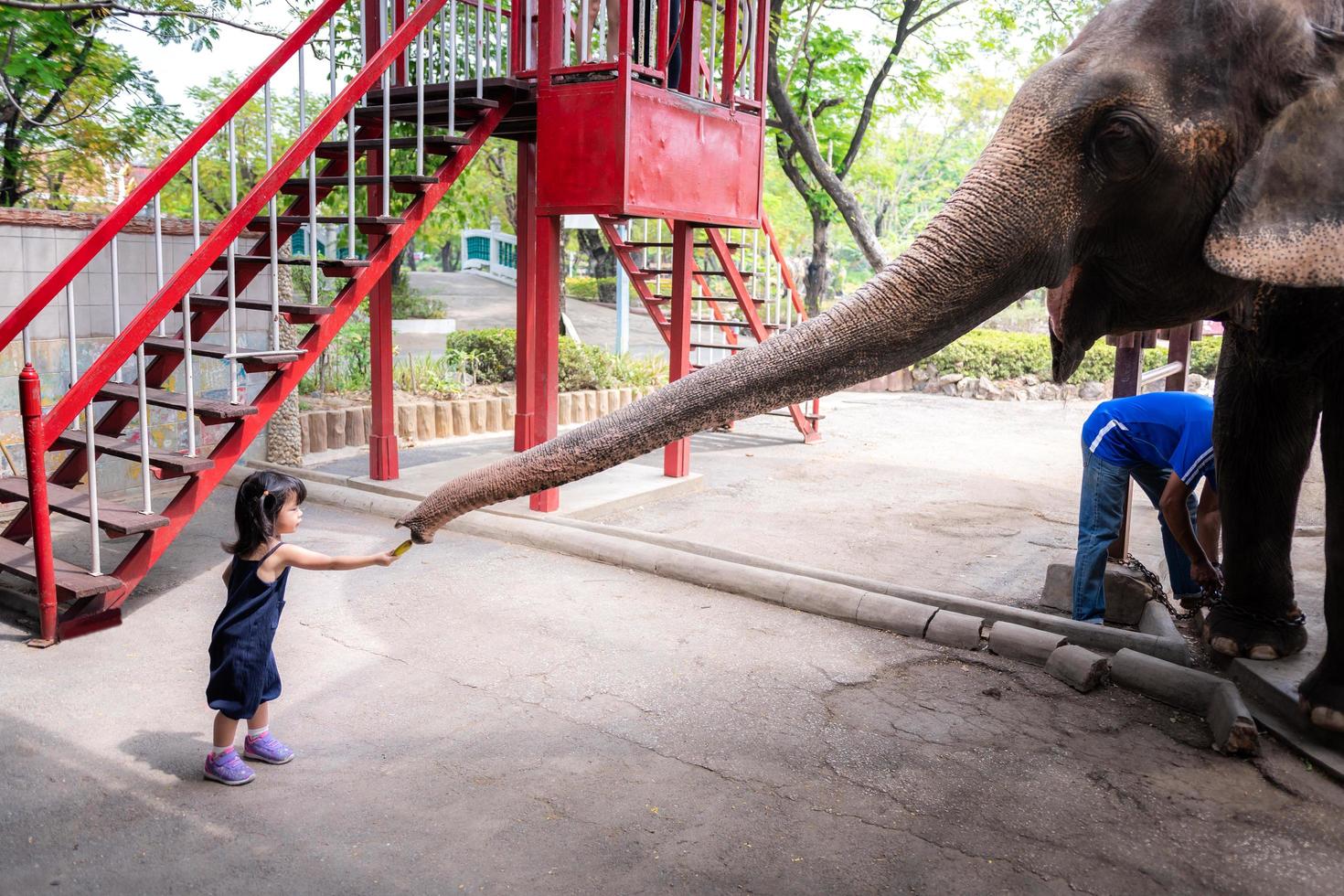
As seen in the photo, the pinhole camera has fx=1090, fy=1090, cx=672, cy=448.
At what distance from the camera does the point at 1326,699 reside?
3.98 meters

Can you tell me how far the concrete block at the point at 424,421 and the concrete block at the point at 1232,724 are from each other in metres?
8.79

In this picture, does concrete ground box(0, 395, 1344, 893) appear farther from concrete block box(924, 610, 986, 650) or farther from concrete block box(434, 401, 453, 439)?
concrete block box(434, 401, 453, 439)

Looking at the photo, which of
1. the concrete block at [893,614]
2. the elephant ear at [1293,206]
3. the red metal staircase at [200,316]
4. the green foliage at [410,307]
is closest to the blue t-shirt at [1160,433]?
the concrete block at [893,614]

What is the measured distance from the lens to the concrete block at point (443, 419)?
11.7m

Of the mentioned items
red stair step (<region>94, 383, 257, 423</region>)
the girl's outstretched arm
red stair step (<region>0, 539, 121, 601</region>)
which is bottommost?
red stair step (<region>0, 539, 121, 601</region>)

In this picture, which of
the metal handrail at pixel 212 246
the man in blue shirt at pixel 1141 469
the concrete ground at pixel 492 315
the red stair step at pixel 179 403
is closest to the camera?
the metal handrail at pixel 212 246

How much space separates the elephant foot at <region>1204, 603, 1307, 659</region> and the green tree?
702cm

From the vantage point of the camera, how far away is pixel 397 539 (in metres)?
7.46

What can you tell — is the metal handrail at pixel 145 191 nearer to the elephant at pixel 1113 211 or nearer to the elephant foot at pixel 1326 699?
the elephant at pixel 1113 211

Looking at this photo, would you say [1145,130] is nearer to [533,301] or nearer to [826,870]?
[826,870]

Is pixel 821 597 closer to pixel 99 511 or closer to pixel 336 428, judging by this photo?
pixel 99 511

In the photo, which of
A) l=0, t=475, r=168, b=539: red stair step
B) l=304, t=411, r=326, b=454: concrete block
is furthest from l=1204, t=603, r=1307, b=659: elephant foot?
l=304, t=411, r=326, b=454: concrete block

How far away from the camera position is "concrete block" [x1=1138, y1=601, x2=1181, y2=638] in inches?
202

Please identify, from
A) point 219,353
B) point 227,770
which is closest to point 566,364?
point 219,353
